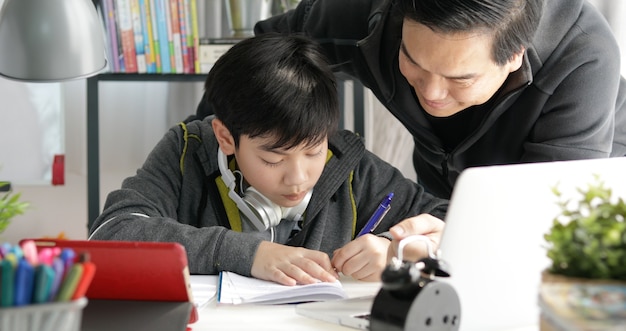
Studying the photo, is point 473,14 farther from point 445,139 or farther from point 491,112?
point 445,139

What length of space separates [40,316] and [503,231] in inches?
19.6

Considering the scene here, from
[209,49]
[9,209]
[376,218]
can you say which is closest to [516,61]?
A: [376,218]

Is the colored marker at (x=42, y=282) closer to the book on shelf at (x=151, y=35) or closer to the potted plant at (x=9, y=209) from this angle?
the potted plant at (x=9, y=209)

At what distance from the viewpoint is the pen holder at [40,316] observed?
2.36 feet

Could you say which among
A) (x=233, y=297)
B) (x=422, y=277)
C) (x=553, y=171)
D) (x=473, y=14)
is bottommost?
(x=233, y=297)

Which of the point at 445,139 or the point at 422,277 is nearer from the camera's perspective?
the point at 422,277

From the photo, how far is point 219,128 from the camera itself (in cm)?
159

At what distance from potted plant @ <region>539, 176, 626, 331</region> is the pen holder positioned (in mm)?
404

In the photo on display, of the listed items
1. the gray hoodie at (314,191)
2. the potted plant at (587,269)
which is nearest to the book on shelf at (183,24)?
the gray hoodie at (314,191)

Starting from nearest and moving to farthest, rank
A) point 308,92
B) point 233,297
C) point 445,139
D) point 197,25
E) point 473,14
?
point 233,297
point 473,14
point 308,92
point 445,139
point 197,25

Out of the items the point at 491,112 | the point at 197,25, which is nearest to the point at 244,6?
the point at 197,25

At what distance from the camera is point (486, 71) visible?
143 cm

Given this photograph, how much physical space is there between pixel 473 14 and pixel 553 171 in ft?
1.48

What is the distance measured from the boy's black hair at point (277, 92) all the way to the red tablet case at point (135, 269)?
1.69 ft
